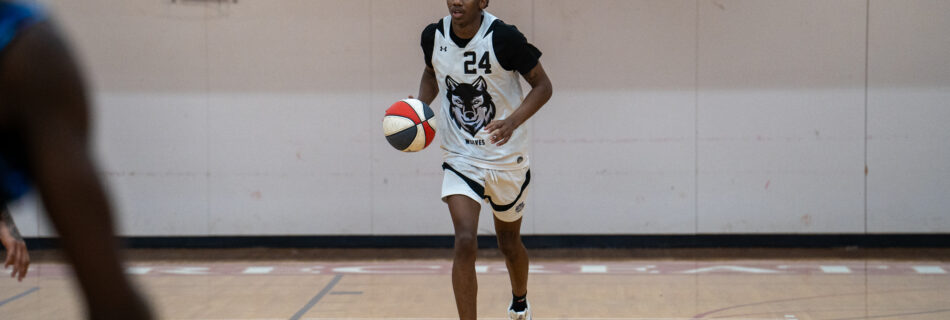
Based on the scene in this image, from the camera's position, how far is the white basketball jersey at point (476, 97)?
4227 mm

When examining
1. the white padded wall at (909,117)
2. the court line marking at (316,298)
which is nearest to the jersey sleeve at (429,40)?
the court line marking at (316,298)

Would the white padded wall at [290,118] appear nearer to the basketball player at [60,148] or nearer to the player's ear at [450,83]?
the player's ear at [450,83]

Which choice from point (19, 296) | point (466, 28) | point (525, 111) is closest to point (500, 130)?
point (525, 111)

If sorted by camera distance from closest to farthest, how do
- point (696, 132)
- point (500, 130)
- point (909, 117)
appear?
point (500, 130) < point (909, 117) < point (696, 132)

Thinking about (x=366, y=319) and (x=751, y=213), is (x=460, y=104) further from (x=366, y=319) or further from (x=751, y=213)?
(x=751, y=213)

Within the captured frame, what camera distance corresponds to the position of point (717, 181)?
7805mm

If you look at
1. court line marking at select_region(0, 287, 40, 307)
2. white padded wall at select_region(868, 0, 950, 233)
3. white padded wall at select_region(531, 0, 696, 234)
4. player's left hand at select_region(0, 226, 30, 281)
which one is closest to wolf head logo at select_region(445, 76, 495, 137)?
player's left hand at select_region(0, 226, 30, 281)

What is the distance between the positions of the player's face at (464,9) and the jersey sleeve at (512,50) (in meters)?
0.13

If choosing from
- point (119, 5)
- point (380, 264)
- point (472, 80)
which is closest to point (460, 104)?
point (472, 80)

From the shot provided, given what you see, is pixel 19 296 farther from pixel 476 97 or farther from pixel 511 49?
pixel 511 49

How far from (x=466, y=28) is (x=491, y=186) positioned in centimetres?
76

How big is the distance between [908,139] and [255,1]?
19.0 ft

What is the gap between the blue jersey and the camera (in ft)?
4.20

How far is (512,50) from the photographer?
4.20 meters
